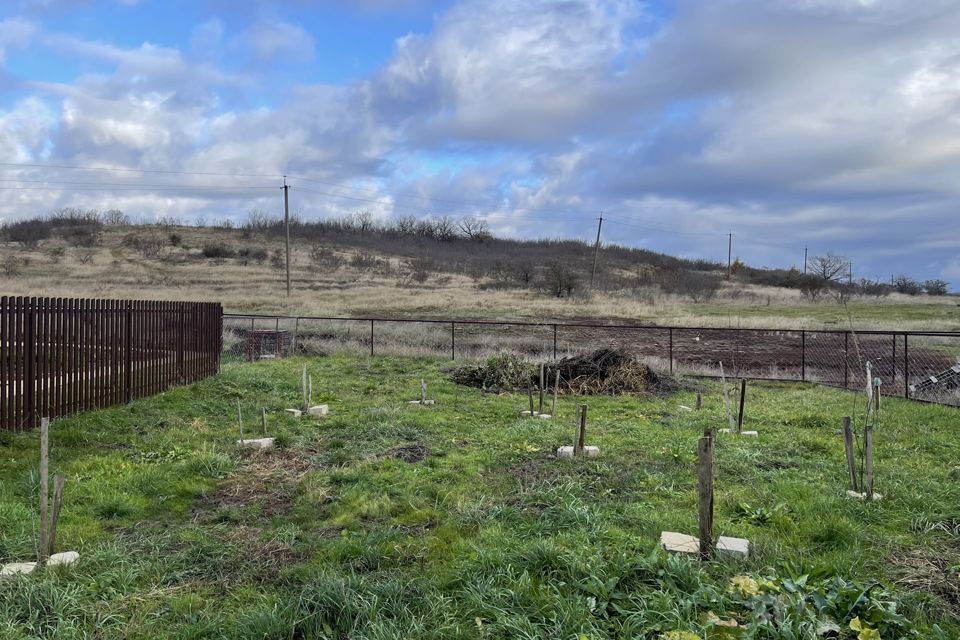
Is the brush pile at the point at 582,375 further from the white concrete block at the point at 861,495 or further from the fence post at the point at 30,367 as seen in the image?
the fence post at the point at 30,367

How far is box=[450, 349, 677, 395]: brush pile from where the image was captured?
1291cm

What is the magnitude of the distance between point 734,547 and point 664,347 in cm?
2041

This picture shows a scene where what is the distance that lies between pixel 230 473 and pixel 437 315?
2508 cm

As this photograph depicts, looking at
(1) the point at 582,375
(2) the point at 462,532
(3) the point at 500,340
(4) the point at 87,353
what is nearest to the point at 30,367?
(4) the point at 87,353

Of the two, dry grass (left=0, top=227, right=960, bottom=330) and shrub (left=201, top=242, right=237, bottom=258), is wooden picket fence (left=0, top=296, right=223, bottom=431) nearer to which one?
dry grass (left=0, top=227, right=960, bottom=330)

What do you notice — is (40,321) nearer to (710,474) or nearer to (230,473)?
(230,473)

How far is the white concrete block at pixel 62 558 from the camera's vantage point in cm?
405

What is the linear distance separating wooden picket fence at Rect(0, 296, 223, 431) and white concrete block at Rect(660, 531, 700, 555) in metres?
7.56

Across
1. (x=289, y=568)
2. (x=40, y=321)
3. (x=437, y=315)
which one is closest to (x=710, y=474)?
(x=289, y=568)

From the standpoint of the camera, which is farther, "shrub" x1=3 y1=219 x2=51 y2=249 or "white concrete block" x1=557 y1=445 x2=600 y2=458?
"shrub" x1=3 y1=219 x2=51 y2=249

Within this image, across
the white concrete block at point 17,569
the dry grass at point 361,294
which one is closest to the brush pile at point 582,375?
the white concrete block at point 17,569

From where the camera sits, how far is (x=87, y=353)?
8867mm

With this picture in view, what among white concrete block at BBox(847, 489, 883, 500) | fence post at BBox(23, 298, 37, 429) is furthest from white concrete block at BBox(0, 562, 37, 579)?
white concrete block at BBox(847, 489, 883, 500)

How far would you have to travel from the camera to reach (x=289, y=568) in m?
4.17
